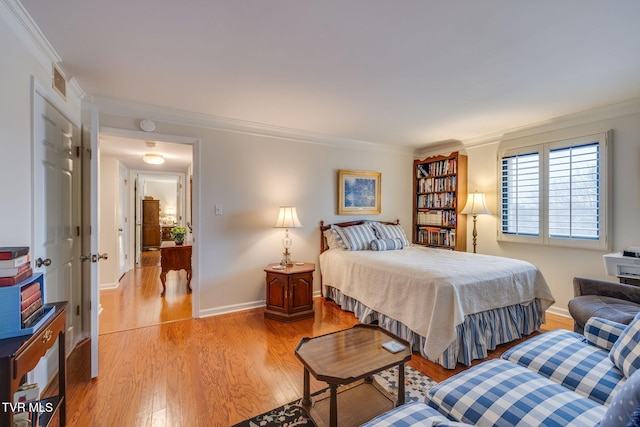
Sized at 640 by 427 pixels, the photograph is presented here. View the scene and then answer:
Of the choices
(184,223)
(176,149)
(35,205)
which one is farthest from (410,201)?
(184,223)

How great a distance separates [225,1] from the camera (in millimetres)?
1486

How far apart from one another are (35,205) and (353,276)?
2.80 m

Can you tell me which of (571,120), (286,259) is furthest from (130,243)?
(571,120)

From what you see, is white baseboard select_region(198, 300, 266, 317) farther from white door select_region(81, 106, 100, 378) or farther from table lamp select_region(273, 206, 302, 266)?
white door select_region(81, 106, 100, 378)

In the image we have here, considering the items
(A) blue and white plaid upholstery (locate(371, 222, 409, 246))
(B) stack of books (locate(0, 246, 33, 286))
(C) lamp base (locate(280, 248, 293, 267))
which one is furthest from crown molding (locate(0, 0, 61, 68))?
(A) blue and white plaid upholstery (locate(371, 222, 409, 246))

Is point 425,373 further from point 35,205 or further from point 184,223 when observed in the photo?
point 184,223

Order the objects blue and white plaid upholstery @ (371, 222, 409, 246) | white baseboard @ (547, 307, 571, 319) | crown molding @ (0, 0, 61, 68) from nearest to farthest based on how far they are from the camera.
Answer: crown molding @ (0, 0, 61, 68) → white baseboard @ (547, 307, 571, 319) → blue and white plaid upholstery @ (371, 222, 409, 246)

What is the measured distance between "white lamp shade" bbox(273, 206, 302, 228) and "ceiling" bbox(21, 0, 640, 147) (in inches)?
45.3

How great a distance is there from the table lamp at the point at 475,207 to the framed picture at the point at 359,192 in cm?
128

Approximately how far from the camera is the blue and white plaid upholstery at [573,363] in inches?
50.6

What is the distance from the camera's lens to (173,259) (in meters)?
4.25

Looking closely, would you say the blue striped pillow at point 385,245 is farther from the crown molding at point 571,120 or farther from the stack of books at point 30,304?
the stack of books at point 30,304

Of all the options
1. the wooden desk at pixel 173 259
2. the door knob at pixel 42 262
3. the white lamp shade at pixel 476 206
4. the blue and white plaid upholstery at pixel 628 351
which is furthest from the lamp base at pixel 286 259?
the blue and white plaid upholstery at pixel 628 351

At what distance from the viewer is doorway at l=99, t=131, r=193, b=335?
11.0ft
